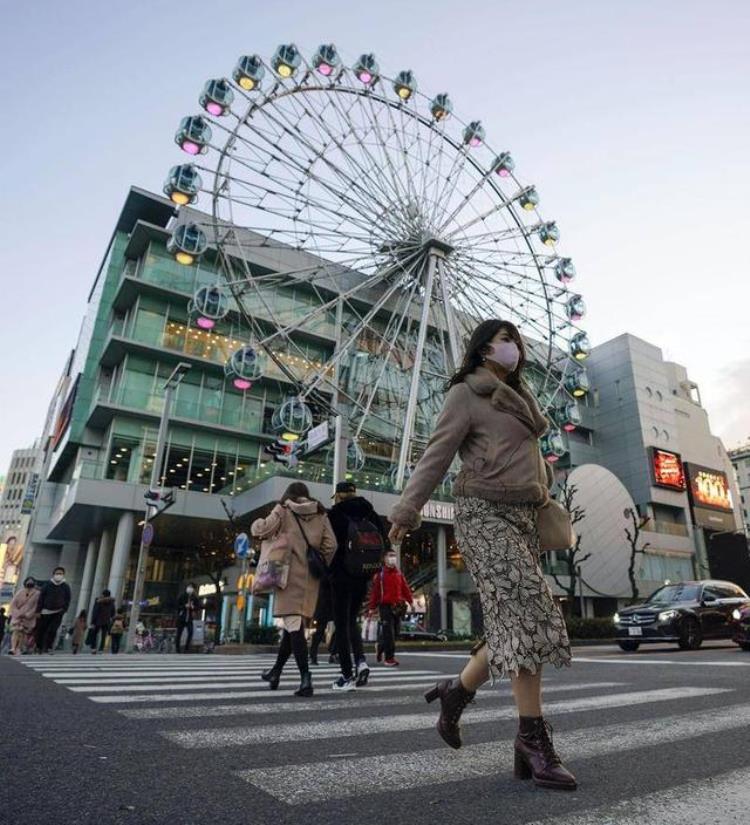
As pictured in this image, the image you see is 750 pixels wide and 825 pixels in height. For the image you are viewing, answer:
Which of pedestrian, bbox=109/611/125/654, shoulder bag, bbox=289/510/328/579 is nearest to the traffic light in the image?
pedestrian, bbox=109/611/125/654

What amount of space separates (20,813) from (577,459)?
2034 inches

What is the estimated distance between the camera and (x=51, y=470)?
3888cm

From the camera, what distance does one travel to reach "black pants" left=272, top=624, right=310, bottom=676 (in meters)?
4.90

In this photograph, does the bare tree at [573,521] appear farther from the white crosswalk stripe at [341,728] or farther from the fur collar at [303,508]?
the white crosswalk stripe at [341,728]

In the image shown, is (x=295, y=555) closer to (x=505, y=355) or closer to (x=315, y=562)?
(x=315, y=562)

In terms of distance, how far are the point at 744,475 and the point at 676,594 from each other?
95.7 metres

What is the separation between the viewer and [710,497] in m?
52.7

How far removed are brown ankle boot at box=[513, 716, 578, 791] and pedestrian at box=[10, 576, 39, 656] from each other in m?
12.8

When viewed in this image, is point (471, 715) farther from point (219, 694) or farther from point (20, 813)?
point (20, 813)

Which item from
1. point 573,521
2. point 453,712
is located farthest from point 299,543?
point 573,521

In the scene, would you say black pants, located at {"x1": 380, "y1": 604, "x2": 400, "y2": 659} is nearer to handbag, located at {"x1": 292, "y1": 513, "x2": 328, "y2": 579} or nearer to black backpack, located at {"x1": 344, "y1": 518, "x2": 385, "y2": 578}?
black backpack, located at {"x1": 344, "y1": 518, "x2": 385, "y2": 578}

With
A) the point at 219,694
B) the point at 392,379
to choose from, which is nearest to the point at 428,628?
the point at 392,379

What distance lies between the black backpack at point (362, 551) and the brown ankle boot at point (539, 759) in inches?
134

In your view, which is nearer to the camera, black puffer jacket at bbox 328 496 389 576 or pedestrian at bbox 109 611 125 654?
black puffer jacket at bbox 328 496 389 576
